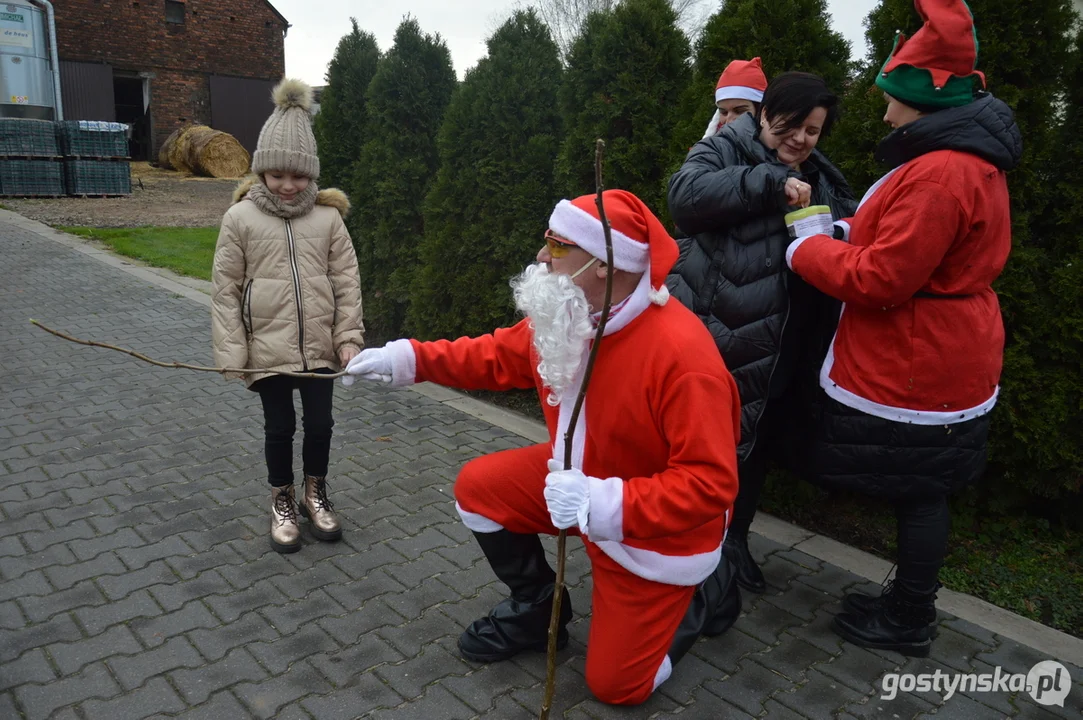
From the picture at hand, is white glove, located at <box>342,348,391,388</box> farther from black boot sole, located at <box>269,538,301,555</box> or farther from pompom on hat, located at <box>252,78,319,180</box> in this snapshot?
black boot sole, located at <box>269,538,301,555</box>

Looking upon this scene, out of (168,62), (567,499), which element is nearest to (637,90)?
(567,499)

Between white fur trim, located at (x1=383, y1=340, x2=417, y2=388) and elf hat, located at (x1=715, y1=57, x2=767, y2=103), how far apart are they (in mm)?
1768

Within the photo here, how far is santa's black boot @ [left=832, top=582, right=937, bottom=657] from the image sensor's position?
3.02 meters

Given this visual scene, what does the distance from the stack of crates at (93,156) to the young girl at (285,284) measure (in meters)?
14.1

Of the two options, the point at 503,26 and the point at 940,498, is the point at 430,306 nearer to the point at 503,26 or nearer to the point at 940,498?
the point at 503,26

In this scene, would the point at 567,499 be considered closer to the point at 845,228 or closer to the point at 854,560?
the point at 845,228

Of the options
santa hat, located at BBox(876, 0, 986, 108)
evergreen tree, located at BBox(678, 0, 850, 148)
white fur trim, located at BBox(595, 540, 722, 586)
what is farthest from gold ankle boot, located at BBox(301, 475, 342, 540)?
santa hat, located at BBox(876, 0, 986, 108)

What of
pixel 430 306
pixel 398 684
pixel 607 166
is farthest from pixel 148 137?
pixel 398 684

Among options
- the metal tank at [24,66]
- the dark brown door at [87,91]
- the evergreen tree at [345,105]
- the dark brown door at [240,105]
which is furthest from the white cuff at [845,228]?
the dark brown door at [240,105]

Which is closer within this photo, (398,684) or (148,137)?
(398,684)

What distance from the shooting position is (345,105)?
7.53 m

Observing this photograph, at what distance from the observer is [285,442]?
12.2 ft

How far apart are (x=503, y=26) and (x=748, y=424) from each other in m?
3.97

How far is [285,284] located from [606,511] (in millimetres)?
1905
